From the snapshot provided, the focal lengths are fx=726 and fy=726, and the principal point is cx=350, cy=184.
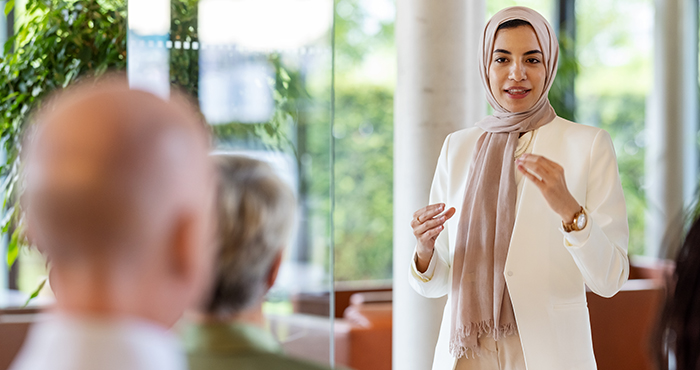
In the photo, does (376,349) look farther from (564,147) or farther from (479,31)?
(564,147)

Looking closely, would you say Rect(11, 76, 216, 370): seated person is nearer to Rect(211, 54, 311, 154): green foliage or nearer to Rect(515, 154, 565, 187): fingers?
Rect(515, 154, 565, 187): fingers

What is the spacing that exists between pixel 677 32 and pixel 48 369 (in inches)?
237

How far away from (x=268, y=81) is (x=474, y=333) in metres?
1.03

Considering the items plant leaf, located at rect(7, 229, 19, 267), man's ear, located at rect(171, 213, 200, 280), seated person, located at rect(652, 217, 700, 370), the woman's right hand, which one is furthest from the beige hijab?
plant leaf, located at rect(7, 229, 19, 267)

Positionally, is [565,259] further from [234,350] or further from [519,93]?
[234,350]

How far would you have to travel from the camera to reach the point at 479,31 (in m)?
2.82

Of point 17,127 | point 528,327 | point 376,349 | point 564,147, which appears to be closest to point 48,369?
point 528,327

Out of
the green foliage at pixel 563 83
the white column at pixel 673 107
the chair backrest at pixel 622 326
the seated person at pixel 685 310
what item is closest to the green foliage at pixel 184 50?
the seated person at pixel 685 310

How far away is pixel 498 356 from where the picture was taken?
6.17ft

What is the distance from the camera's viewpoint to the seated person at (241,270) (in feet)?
3.15

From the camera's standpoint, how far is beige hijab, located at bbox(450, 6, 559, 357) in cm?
188

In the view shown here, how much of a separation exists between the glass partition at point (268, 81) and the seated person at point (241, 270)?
48.5 inches

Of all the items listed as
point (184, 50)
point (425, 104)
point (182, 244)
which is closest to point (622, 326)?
point (425, 104)

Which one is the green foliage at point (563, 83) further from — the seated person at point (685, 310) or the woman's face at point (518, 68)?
the seated person at point (685, 310)
